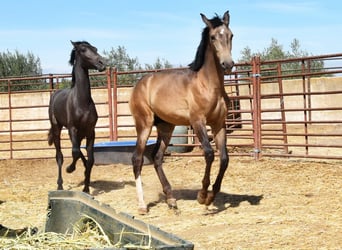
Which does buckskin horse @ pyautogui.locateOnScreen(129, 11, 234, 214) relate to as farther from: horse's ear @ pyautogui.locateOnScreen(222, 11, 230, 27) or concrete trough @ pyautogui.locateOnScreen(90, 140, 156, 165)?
concrete trough @ pyautogui.locateOnScreen(90, 140, 156, 165)

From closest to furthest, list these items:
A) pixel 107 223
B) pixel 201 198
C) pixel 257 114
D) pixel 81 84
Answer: pixel 107 223
pixel 201 198
pixel 81 84
pixel 257 114

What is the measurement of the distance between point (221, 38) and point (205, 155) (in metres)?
1.33

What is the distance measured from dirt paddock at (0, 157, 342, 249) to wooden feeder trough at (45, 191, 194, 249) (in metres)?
0.88

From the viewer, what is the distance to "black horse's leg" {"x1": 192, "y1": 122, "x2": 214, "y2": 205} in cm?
584

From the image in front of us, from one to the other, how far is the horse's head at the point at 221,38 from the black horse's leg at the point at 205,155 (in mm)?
822

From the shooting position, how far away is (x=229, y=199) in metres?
6.78

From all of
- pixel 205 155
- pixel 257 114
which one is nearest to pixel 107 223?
pixel 205 155

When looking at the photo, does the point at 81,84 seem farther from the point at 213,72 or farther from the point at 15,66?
the point at 15,66

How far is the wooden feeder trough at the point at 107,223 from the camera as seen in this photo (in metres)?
2.39

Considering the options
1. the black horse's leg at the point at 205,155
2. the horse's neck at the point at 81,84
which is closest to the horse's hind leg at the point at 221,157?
the black horse's leg at the point at 205,155

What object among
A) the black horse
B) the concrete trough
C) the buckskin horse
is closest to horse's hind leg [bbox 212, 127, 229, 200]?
the buckskin horse

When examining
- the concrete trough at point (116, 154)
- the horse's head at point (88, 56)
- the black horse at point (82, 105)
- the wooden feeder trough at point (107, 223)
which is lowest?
the concrete trough at point (116, 154)

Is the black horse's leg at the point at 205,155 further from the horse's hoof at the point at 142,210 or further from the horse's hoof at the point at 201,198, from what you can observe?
the horse's hoof at the point at 142,210

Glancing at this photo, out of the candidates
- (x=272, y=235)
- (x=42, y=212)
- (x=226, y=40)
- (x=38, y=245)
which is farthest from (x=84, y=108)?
(x=38, y=245)
